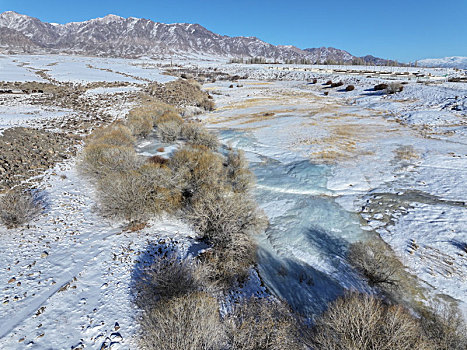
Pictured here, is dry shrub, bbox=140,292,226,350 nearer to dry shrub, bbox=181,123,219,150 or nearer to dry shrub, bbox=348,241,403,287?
dry shrub, bbox=348,241,403,287

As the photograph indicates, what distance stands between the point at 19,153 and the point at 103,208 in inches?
262

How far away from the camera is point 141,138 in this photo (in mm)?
16438

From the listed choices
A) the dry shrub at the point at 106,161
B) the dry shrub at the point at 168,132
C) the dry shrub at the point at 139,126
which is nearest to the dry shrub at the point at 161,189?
the dry shrub at the point at 106,161

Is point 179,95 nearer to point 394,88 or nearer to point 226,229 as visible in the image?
point 394,88

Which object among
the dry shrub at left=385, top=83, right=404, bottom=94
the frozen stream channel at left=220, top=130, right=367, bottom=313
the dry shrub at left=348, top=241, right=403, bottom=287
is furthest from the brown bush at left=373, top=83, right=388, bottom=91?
the dry shrub at left=348, top=241, right=403, bottom=287

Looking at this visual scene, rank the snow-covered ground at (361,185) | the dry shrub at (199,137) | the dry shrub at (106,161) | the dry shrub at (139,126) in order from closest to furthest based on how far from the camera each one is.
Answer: the snow-covered ground at (361,185) < the dry shrub at (106,161) < the dry shrub at (199,137) < the dry shrub at (139,126)

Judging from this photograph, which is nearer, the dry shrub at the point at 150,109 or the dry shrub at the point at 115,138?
the dry shrub at the point at 115,138

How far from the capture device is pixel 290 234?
26.6 ft

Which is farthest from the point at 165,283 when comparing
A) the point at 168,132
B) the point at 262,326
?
the point at 168,132

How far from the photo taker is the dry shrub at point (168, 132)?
15875 mm

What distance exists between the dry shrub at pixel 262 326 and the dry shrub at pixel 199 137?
10.5m

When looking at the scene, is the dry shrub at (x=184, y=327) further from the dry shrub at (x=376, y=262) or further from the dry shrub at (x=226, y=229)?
the dry shrub at (x=376, y=262)

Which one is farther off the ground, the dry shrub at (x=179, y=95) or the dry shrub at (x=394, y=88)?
the dry shrub at (x=394, y=88)

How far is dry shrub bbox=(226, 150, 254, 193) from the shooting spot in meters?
10.4
